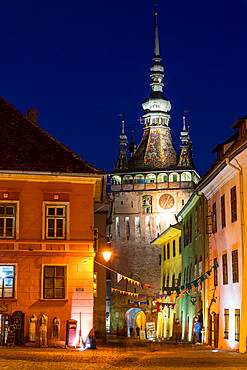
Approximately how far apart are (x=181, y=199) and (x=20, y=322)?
76.6m

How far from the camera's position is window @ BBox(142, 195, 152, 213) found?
102750mm

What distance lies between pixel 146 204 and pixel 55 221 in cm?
7394

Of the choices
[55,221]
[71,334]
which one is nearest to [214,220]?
[55,221]

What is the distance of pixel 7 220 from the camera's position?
29.3 m

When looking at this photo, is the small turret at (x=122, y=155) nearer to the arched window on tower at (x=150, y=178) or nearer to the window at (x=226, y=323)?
the arched window on tower at (x=150, y=178)

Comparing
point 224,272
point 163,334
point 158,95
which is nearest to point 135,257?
point 158,95

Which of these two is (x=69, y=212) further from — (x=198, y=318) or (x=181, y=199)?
(x=181, y=199)

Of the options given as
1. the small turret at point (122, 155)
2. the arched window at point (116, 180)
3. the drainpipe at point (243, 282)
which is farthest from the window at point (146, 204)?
the drainpipe at point (243, 282)

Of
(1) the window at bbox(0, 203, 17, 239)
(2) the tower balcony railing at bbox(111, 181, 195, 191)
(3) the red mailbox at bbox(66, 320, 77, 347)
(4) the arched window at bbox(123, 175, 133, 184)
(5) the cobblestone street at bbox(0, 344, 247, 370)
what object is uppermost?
(4) the arched window at bbox(123, 175, 133, 184)

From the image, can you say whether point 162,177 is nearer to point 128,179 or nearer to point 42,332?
point 128,179

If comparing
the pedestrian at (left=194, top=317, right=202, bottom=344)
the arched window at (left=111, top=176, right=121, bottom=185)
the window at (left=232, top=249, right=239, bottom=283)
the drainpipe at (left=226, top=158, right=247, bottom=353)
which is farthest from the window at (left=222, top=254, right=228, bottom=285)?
the arched window at (left=111, top=176, right=121, bottom=185)

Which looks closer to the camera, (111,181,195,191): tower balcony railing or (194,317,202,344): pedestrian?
(194,317,202,344): pedestrian

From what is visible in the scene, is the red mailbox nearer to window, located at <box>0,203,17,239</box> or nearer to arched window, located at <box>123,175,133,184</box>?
window, located at <box>0,203,17,239</box>

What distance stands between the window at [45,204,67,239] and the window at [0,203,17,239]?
131 cm
